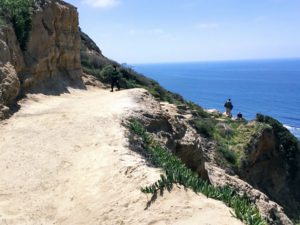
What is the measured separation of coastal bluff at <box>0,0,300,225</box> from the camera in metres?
9.63

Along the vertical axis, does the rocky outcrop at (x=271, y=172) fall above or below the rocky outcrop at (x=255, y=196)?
below

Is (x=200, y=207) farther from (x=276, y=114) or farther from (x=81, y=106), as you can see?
(x=276, y=114)

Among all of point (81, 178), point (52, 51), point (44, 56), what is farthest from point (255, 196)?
point (81, 178)

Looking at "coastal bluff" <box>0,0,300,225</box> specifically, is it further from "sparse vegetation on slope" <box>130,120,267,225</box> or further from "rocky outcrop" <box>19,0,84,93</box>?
"sparse vegetation on slope" <box>130,120,267,225</box>

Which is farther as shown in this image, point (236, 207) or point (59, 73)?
point (59, 73)

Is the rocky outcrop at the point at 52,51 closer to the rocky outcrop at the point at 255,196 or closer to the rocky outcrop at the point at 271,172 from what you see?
the rocky outcrop at the point at 255,196

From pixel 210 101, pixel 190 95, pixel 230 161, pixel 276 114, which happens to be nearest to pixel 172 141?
pixel 230 161

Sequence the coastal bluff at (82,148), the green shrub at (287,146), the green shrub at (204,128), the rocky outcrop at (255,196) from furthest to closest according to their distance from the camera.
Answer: the green shrub at (287,146)
the green shrub at (204,128)
the rocky outcrop at (255,196)
the coastal bluff at (82,148)

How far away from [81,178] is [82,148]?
180 centimetres

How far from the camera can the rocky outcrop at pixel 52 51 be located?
21.3 meters

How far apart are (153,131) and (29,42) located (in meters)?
8.34

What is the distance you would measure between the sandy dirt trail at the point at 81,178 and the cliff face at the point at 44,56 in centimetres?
240

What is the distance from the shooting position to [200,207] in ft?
28.9

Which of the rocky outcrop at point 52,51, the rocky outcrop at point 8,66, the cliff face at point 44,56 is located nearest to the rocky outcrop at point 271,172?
the rocky outcrop at point 52,51
